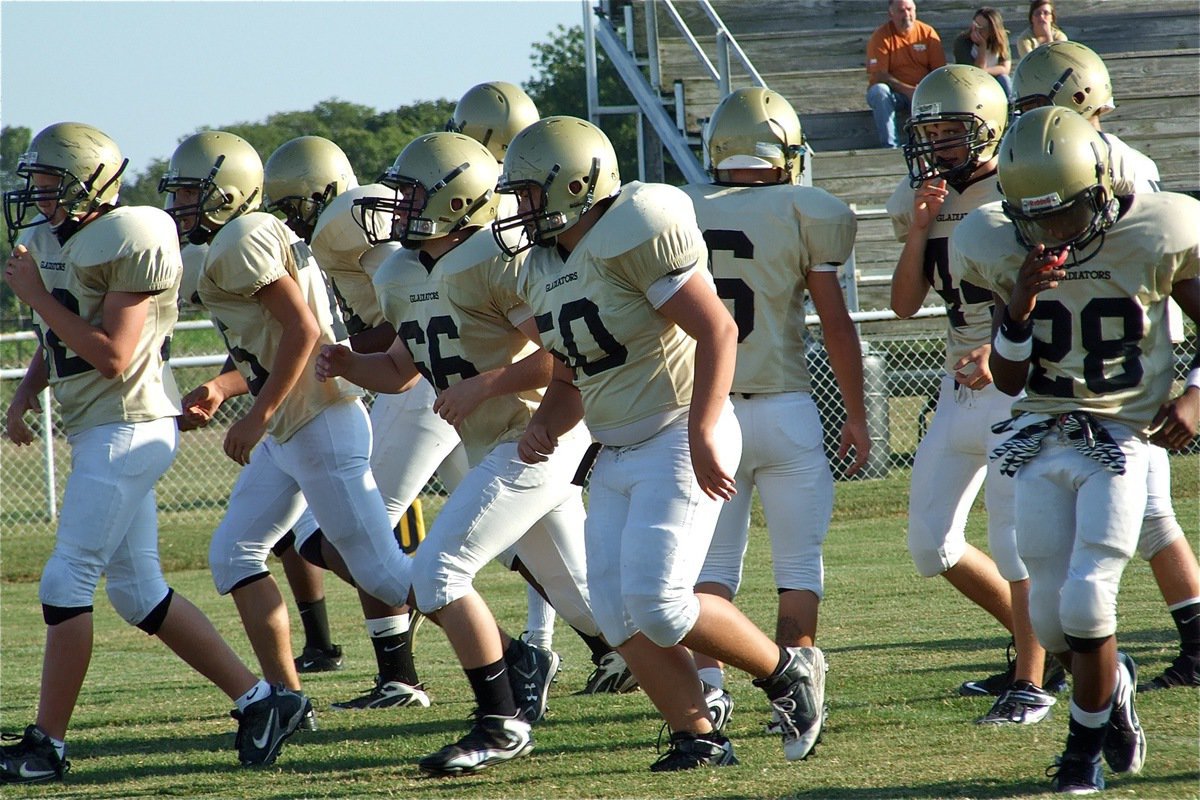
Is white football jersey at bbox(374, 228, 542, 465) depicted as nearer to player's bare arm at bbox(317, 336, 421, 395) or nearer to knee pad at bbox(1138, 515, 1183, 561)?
player's bare arm at bbox(317, 336, 421, 395)

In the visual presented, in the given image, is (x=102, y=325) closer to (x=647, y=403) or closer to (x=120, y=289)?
(x=120, y=289)

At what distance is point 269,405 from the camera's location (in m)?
4.90

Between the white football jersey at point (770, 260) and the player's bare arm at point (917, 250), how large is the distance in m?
0.26

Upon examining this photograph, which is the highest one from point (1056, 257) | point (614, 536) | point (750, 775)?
point (1056, 257)

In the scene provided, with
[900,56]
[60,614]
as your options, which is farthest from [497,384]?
[900,56]

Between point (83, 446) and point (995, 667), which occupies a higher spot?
point (83, 446)

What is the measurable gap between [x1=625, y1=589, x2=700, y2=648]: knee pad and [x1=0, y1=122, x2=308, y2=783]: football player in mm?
1383

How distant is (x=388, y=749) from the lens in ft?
15.6

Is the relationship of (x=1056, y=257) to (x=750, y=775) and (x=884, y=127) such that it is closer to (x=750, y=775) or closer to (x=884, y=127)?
(x=750, y=775)

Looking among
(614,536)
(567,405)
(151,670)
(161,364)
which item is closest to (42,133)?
(161,364)

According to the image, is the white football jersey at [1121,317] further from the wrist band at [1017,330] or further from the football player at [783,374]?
the football player at [783,374]

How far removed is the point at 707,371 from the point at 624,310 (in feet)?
1.08

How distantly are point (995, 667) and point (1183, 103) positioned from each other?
38.1 feet

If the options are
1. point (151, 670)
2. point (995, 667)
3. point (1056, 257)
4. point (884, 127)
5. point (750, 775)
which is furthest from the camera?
point (884, 127)
